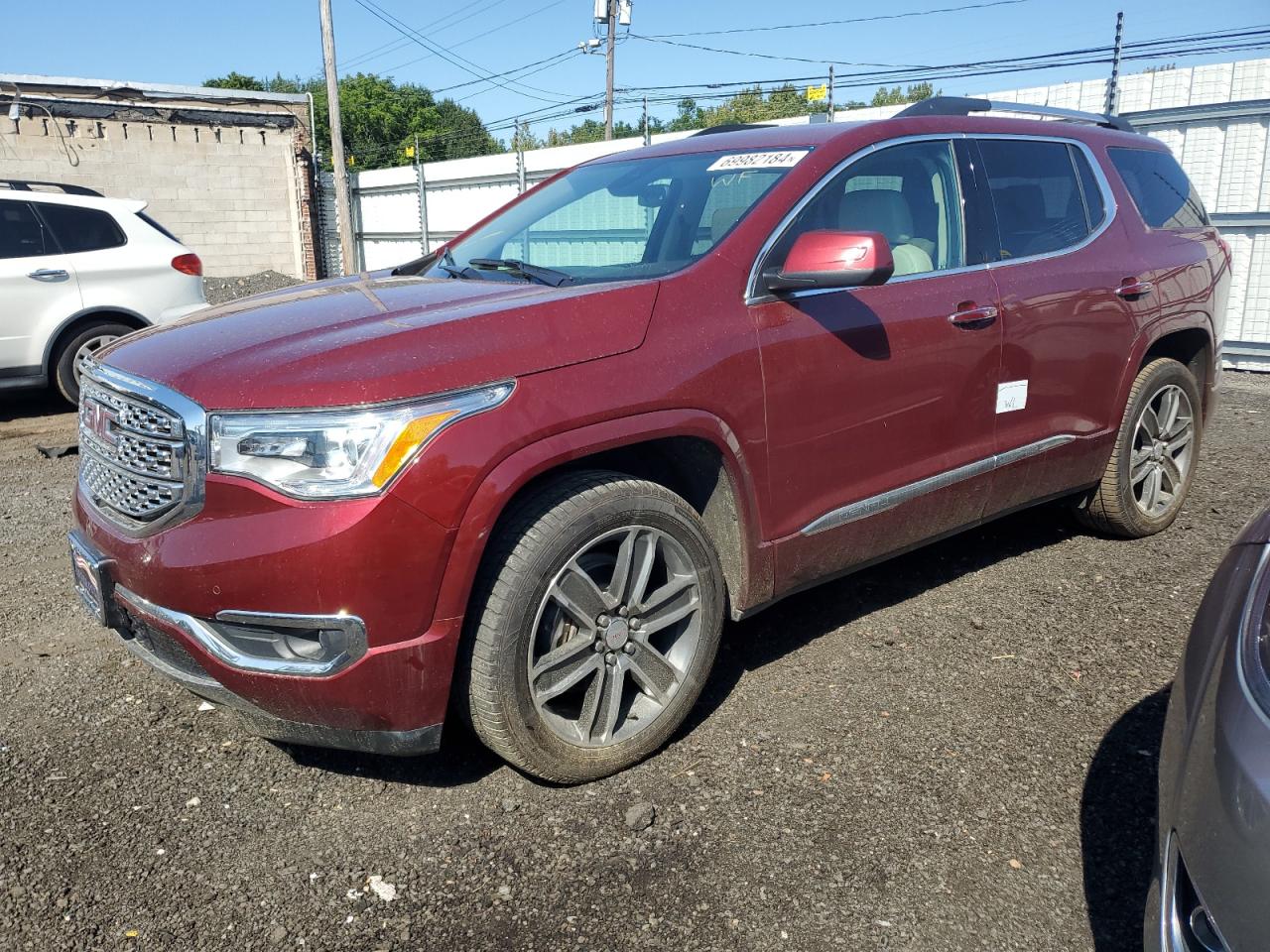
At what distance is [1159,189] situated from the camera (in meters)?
4.79

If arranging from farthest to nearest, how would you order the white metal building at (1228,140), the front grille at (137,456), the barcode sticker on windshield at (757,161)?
1. the white metal building at (1228,140)
2. the barcode sticker on windshield at (757,161)
3. the front grille at (137,456)

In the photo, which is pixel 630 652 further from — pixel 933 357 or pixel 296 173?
pixel 296 173

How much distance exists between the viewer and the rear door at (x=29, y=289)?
25.8ft

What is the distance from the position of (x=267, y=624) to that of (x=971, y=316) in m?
2.54

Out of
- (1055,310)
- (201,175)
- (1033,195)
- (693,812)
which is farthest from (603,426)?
(201,175)

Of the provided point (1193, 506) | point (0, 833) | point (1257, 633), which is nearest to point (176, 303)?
point (0, 833)

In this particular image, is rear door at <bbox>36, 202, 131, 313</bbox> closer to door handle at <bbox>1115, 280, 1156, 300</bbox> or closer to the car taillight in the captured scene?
the car taillight

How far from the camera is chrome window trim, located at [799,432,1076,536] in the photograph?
3373 mm

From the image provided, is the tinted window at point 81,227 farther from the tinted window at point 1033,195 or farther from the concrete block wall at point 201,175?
the concrete block wall at point 201,175

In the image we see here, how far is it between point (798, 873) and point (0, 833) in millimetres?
2105

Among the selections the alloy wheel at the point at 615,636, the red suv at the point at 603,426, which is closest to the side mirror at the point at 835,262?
the red suv at the point at 603,426

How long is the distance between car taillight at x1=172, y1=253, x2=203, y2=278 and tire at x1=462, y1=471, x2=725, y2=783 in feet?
22.9

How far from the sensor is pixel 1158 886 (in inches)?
70.5

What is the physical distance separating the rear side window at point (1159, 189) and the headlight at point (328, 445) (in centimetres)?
359
